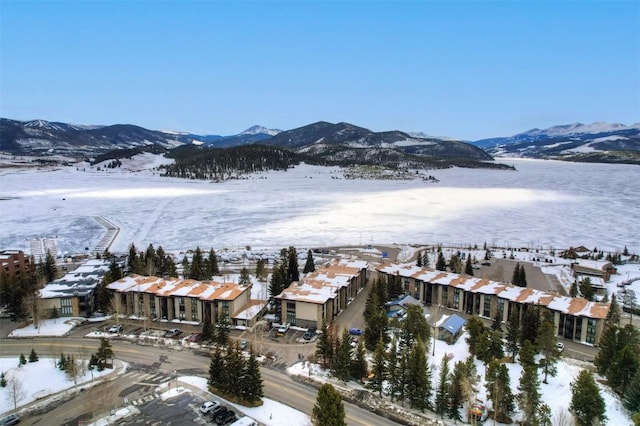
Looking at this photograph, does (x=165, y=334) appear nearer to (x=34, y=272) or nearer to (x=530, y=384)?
(x=34, y=272)

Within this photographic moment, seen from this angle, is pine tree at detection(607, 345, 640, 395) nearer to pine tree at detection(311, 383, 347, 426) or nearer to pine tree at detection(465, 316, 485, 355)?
pine tree at detection(465, 316, 485, 355)

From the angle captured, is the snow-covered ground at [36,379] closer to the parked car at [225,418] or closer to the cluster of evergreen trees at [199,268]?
the parked car at [225,418]

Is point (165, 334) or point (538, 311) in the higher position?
point (538, 311)

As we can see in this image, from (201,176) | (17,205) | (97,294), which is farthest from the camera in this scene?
(201,176)

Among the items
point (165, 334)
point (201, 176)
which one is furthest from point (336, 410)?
point (201, 176)

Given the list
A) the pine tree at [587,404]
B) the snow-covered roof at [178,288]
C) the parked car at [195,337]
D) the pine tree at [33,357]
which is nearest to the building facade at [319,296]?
the snow-covered roof at [178,288]

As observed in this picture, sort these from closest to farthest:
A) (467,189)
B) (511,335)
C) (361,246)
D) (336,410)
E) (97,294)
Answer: (336,410), (511,335), (97,294), (361,246), (467,189)

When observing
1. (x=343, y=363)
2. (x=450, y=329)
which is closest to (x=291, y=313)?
(x=343, y=363)
